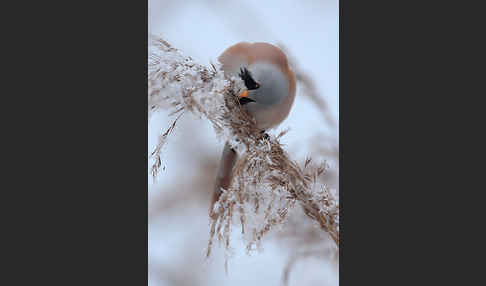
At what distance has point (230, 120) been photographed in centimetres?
263

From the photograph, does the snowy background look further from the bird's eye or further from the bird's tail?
the bird's eye

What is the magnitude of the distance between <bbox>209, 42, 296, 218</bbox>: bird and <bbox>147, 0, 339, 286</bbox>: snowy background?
1.7 inches

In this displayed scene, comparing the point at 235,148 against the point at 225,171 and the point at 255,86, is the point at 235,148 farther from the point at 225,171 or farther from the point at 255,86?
the point at 255,86

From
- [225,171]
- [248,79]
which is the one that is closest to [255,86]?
[248,79]

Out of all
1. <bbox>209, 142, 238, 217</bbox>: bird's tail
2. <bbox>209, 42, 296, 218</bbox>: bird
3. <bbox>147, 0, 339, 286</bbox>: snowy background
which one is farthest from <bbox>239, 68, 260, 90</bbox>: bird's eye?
<bbox>209, 142, 238, 217</bbox>: bird's tail

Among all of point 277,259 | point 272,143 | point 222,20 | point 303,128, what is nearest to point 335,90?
point 303,128

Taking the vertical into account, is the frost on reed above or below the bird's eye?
below

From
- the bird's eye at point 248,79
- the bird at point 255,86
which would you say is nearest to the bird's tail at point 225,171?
the bird at point 255,86

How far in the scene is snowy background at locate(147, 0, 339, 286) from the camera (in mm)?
2662

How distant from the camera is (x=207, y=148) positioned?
2.66m

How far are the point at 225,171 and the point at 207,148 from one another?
0.16 metres

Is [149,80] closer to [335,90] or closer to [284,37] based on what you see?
[284,37]

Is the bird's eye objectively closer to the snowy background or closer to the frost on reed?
the frost on reed

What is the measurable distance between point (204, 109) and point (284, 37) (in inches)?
24.2
